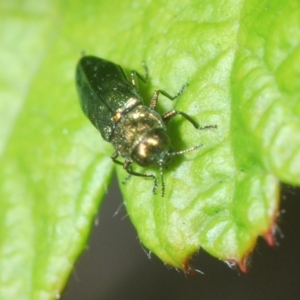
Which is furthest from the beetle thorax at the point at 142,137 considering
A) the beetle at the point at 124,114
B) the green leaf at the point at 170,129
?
the green leaf at the point at 170,129

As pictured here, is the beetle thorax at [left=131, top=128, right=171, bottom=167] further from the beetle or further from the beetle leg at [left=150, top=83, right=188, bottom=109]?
the beetle leg at [left=150, top=83, right=188, bottom=109]

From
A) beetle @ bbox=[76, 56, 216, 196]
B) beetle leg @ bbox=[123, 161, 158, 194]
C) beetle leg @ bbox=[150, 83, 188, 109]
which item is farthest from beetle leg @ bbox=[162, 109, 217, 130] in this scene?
beetle leg @ bbox=[123, 161, 158, 194]

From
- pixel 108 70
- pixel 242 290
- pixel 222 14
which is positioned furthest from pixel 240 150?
pixel 242 290

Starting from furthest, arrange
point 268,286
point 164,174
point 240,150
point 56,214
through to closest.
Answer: point 268,286, point 56,214, point 164,174, point 240,150

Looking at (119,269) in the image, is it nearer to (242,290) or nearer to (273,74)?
(242,290)

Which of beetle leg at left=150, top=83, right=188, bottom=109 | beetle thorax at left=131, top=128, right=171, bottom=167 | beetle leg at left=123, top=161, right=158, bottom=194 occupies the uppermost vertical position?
beetle leg at left=150, top=83, right=188, bottom=109

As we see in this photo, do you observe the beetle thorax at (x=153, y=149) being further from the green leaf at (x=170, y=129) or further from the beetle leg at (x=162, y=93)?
the beetle leg at (x=162, y=93)
